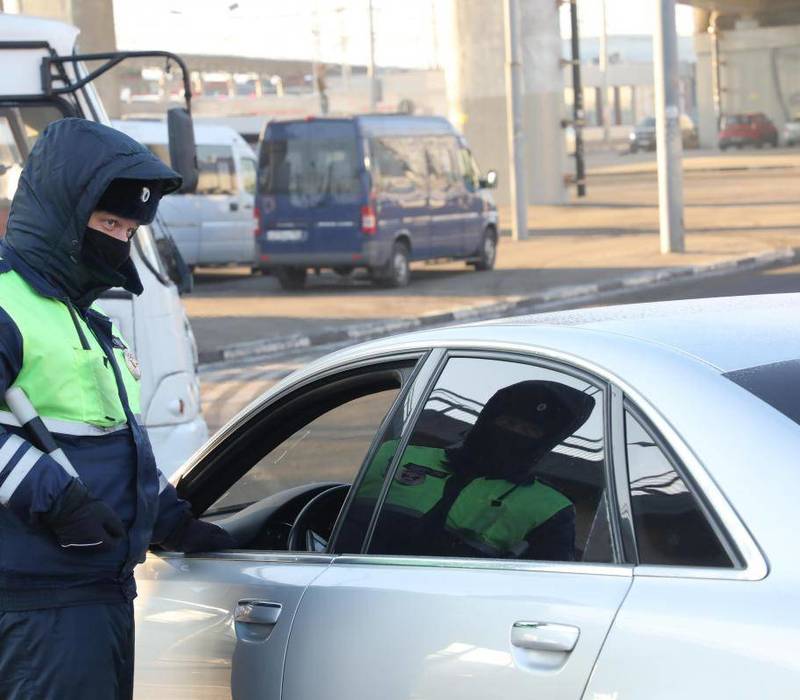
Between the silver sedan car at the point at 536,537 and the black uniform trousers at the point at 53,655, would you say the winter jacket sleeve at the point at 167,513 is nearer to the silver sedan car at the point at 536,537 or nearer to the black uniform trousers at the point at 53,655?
the silver sedan car at the point at 536,537

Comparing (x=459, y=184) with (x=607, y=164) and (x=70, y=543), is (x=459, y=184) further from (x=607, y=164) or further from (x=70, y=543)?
(x=607, y=164)

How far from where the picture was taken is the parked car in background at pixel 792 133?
61.7 metres

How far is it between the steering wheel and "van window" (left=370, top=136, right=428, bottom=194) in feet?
53.8

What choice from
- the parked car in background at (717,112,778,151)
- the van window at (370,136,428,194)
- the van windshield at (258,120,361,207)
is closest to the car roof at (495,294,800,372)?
the van windshield at (258,120,361,207)

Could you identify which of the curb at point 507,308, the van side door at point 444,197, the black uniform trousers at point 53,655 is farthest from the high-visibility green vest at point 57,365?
the van side door at point 444,197

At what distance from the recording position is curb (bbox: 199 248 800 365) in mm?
15125

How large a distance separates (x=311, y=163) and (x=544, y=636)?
18226mm

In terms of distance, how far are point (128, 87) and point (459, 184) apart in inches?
3606

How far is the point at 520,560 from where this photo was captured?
2738mm

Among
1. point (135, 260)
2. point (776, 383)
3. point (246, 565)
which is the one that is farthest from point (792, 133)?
point (776, 383)

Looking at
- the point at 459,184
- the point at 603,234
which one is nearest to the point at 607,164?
the point at 603,234

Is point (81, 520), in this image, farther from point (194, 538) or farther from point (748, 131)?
point (748, 131)

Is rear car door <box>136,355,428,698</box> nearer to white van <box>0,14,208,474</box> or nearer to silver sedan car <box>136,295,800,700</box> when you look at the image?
silver sedan car <box>136,295,800,700</box>

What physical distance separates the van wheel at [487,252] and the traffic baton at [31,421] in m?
19.3
